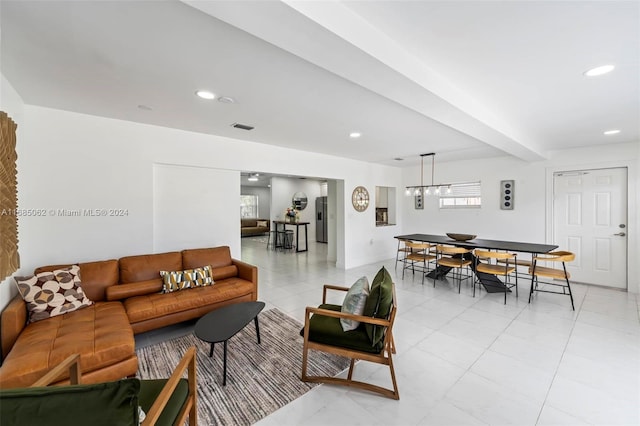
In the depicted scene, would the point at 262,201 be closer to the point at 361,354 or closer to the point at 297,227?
the point at 297,227

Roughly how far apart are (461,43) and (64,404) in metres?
2.56

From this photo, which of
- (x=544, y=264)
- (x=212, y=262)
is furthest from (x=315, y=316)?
(x=544, y=264)

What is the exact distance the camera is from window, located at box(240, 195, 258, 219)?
12.1m

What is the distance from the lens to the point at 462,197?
605 cm

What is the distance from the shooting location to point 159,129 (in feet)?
11.2

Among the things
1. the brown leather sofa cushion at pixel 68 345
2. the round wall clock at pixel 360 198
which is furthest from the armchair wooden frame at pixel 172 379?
the round wall clock at pixel 360 198

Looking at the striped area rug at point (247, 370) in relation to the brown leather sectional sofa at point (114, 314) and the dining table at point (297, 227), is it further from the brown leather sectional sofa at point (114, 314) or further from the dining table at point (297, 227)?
the dining table at point (297, 227)

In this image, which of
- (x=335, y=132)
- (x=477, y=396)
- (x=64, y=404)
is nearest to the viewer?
(x=64, y=404)

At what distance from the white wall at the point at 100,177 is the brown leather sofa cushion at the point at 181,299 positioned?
2.82 ft

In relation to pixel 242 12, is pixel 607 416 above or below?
below

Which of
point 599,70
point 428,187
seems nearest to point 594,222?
point 428,187

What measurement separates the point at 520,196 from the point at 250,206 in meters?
10.2

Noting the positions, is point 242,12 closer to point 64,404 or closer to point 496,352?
point 64,404

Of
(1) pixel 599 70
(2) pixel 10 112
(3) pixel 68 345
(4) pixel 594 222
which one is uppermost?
(1) pixel 599 70
